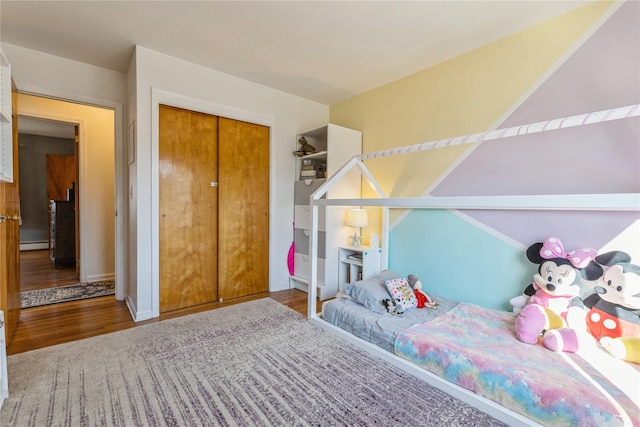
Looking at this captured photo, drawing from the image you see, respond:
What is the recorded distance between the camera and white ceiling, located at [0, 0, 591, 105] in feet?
6.47

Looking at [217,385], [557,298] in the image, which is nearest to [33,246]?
[217,385]

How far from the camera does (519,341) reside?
176 cm

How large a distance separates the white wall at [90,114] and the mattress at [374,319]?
2398 millimetres

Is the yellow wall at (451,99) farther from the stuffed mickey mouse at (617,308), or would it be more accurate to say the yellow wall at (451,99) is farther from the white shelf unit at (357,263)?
the stuffed mickey mouse at (617,308)

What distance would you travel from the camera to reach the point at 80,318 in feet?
8.55

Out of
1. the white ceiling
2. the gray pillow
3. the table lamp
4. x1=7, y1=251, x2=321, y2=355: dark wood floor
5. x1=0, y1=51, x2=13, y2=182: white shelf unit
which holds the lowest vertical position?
x1=7, y1=251, x2=321, y2=355: dark wood floor

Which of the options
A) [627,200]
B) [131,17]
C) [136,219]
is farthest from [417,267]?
[131,17]

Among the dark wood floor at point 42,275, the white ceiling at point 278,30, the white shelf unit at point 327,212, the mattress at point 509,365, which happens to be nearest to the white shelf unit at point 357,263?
the white shelf unit at point 327,212

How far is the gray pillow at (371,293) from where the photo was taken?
2295mm

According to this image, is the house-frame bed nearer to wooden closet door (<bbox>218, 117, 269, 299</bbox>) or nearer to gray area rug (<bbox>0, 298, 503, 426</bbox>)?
gray area rug (<bbox>0, 298, 503, 426</bbox>)

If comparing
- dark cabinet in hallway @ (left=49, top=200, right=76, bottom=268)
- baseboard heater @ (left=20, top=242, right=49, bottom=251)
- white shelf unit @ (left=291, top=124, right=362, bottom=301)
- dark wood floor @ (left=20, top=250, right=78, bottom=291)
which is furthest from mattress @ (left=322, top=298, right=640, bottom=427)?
baseboard heater @ (left=20, top=242, right=49, bottom=251)

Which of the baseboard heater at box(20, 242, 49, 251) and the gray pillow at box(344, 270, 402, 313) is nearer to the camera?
the gray pillow at box(344, 270, 402, 313)

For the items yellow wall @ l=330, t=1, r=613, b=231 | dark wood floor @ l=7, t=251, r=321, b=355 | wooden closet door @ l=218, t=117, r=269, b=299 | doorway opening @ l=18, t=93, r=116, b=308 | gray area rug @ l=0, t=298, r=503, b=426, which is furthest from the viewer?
doorway opening @ l=18, t=93, r=116, b=308

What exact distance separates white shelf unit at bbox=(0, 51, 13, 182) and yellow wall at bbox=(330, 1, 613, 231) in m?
2.95
